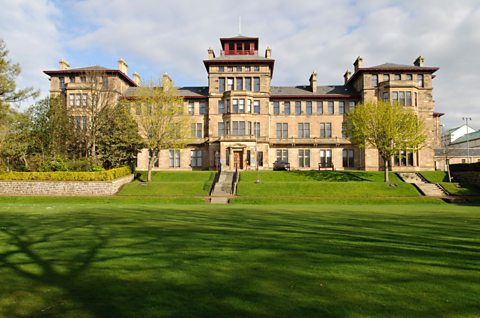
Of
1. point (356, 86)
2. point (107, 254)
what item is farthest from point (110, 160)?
point (356, 86)

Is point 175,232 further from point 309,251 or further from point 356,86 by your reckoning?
point 356,86

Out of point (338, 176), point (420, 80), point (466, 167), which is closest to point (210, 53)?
point (338, 176)

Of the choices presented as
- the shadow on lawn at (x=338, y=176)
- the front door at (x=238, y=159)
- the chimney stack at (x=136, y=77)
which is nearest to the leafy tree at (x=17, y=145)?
the chimney stack at (x=136, y=77)

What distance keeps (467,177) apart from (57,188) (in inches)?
1983

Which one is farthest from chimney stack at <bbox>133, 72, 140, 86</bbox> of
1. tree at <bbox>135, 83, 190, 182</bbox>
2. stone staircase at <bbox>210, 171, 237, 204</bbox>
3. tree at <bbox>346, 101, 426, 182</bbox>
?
tree at <bbox>346, 101, 426, 182</bbox>

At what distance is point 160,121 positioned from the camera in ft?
137

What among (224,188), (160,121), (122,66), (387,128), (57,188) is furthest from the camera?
(122,66)

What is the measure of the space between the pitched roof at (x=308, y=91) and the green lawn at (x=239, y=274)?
48.2 meters

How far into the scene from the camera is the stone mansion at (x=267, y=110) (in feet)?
173

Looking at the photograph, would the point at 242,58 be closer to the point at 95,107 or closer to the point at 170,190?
the point at 95,107

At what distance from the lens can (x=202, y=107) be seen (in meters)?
57.4

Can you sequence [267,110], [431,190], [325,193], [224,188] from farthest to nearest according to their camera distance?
[267,110] → [224,188] → [431,190] → [325,193]

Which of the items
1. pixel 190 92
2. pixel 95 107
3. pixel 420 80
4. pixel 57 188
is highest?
pixel 420 80

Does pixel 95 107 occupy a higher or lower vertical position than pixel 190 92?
lower
